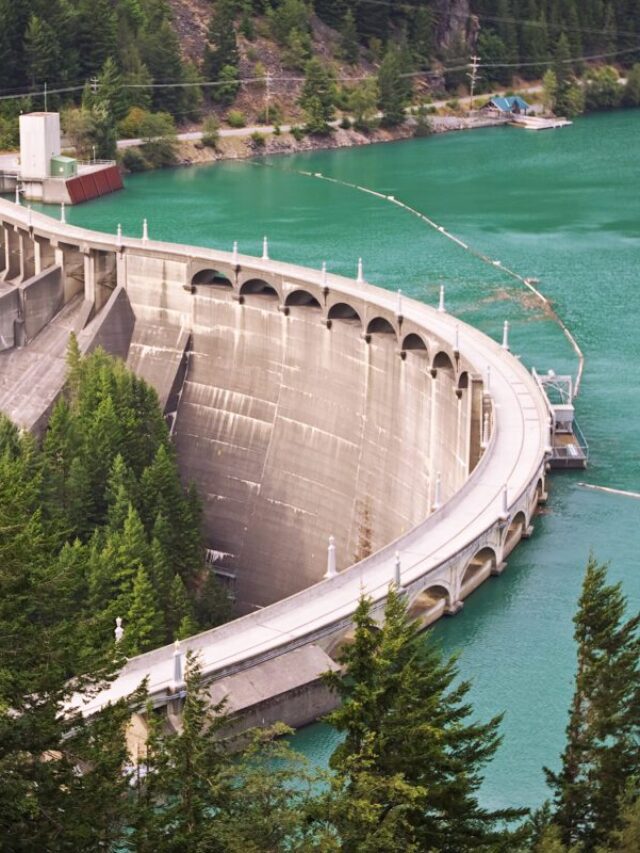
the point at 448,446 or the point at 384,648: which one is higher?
the point at 384,648

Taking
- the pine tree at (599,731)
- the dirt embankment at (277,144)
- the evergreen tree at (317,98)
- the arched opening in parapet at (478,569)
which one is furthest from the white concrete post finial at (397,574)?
the evergreen tree at (317,98)

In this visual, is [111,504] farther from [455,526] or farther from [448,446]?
[455,526]

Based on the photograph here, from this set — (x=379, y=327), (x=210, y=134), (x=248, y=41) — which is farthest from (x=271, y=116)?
(x=379, y=327)

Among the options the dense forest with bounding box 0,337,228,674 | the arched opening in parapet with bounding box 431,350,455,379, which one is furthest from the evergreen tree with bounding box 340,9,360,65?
the arched opening in parapet with bounding box 431,350,455,379

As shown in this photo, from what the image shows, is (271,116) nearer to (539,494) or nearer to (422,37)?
(422,37)

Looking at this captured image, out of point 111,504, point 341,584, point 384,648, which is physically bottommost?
point 111,504

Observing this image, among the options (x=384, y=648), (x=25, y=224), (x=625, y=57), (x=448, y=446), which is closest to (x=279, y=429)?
(x=448, y=446)

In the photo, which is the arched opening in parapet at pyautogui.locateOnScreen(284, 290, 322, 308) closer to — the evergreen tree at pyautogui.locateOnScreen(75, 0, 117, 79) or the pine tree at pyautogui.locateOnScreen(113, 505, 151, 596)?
the pine tree at pyautogui.locateOnScreen(113, 505, 151, 596)
